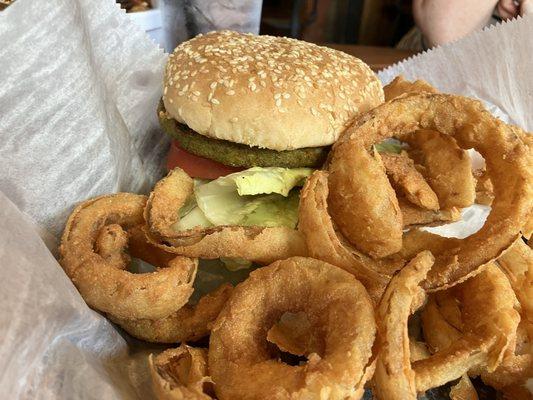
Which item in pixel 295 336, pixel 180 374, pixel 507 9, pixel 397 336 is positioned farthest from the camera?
pixel 507 9

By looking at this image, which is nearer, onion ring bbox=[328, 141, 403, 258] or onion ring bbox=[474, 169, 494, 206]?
onion ring bbox=[328, 141, 403, 258]

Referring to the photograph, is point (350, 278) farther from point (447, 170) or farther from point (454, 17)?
point (454, 17)

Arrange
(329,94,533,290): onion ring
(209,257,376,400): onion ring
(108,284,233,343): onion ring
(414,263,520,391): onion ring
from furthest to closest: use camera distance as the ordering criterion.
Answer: (108,284,233,343): onion ring, (329,94,533,290): onion ring, (414,263,520,391): onion ring, (209,257,376,400): onion ring

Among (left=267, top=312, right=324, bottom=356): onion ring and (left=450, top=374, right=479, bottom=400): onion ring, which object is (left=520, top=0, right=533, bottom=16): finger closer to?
(left=450, top=374, right=479, bottom=400): onion ring

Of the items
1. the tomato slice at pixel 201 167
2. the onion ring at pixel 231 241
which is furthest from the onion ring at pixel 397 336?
the tomato slice at pixel 201 167

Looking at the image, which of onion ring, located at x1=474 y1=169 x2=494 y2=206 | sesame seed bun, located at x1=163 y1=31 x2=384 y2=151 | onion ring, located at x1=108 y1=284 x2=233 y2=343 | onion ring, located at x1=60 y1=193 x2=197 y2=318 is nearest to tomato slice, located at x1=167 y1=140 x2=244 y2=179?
sesame seed bun, located at x1=163 y1=31 x2=384 y2=151

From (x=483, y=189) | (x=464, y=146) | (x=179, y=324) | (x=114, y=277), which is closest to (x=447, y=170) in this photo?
(x=464, y=146)

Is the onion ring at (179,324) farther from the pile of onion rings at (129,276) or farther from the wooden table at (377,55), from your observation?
the wooden table at (377,55)

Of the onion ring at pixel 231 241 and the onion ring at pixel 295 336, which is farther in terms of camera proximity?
the onion ring at pixel 231 241
